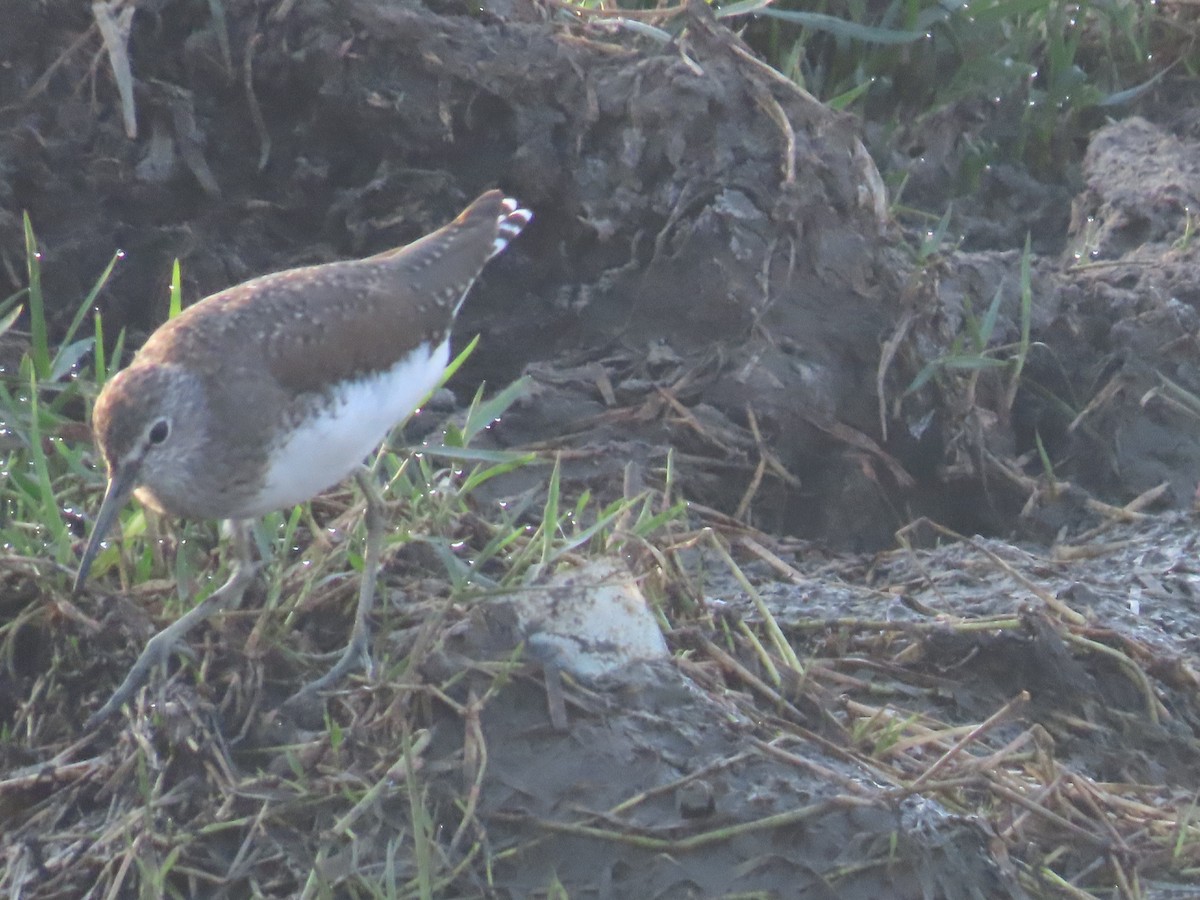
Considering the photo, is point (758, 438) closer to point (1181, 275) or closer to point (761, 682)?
point (761, 682)

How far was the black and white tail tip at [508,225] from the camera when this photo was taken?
13.9 ft

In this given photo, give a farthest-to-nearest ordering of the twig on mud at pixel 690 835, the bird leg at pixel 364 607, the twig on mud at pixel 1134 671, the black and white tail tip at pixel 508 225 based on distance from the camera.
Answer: the black and white tail tip at pixel 508 225 < the twig on mud at pixel 1134 671 < the bird leg at pixel 364 607 < the twig on mud at pixel 690 835

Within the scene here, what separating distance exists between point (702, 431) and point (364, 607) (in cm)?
148

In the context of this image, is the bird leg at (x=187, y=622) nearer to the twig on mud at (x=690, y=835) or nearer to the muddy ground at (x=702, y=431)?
the muddy ground at (x=702, y=431)

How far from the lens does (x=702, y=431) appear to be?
14.9ft

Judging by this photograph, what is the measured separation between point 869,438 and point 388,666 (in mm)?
2007

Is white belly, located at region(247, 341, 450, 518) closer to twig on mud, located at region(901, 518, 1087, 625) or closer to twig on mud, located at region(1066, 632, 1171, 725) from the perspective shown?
twig on mud, located at region(901, 518, 1087, 625)

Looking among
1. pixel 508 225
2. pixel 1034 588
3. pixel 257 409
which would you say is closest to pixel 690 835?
pixel 257 409

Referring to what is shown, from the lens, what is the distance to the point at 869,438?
4.74 meters

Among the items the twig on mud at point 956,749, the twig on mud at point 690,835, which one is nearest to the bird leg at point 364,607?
the twig on mud at point 690,835

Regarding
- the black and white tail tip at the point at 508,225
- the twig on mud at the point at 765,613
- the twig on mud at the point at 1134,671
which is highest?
the black and white tail tip at the point at 508,225

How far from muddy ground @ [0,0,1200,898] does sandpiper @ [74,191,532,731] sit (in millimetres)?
226

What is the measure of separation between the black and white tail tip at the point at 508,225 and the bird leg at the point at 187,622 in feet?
3.75

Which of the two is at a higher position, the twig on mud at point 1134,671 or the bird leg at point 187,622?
the bird leg at point 187,622
